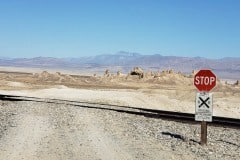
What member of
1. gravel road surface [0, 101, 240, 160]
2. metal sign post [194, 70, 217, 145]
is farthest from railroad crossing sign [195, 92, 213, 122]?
gravel road surface [0, 101, 240, 160]

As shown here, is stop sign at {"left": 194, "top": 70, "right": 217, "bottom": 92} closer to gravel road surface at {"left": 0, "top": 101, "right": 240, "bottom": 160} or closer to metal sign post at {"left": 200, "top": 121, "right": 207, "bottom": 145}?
metal sign post at {"left": 200, "top": 121, "right": 207, "bottom": 145}

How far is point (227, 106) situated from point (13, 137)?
33.0m

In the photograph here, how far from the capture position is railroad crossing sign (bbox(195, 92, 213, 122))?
45.2 feet

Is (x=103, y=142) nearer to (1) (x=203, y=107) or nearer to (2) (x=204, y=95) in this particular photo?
(1) (x=203, y=107)

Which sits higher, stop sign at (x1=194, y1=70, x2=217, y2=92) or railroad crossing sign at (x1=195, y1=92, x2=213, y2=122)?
stop sign at (x1=194, y1=70, x2=217, y2=92)

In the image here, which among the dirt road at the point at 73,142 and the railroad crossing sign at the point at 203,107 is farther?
the railroad crossing sign at the point at 203,107

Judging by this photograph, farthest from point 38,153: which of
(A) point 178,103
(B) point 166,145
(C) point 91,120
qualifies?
(A) point 178,103

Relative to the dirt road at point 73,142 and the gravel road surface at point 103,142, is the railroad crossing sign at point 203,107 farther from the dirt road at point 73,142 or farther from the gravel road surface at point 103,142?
the dirt road at point 73,142

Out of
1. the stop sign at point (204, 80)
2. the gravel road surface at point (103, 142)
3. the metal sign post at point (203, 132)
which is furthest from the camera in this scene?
the metal sign post at point (203, 132)

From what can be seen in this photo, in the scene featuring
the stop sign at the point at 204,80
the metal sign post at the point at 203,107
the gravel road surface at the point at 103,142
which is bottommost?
the gravel road surface at the point at 103,142

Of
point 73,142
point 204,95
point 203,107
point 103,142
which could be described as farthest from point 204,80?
point 73,142

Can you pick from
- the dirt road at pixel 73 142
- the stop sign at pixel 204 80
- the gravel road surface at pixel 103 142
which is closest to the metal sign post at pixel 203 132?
the gravel road surface at pixel 103 142

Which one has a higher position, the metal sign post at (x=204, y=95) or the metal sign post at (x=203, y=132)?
the metal sign post at (x=204, y=95)

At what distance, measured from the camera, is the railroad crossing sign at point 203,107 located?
13.8 meters
